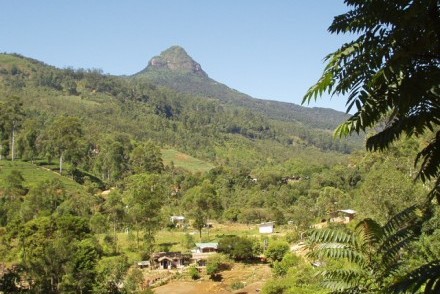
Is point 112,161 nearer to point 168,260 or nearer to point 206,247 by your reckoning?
point 206,247

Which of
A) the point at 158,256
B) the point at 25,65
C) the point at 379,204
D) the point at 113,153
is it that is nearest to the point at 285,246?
the point at 158,256

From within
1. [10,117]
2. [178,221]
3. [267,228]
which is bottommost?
[178,221]

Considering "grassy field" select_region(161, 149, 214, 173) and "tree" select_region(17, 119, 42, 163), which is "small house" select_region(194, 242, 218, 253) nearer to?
"tree" select_region(17, 119, 42, 163)

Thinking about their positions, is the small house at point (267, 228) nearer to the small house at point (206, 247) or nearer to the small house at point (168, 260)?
the small house at point (206, 247)

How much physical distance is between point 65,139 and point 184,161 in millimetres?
40866

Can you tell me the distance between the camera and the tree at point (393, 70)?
3541 mm

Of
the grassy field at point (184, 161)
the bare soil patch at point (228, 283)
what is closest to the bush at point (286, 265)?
the bare soil patch at point (228, 283)

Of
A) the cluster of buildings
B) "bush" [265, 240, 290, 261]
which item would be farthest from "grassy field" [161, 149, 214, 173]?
"bush" [265, 240, 290, 261]

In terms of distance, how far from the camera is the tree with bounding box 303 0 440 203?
11.6 ft

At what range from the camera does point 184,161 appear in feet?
365

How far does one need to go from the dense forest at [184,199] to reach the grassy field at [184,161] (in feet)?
1.91

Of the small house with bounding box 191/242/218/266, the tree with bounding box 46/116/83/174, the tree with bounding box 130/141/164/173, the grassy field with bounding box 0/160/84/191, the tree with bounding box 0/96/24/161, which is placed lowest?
the small house with bounding box 191/242/218/266

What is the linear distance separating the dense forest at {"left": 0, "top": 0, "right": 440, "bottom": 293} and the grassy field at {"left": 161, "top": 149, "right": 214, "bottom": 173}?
1.91ft

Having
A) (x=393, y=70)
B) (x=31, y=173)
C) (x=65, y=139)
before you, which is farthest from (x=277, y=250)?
(x=65, y=139)
